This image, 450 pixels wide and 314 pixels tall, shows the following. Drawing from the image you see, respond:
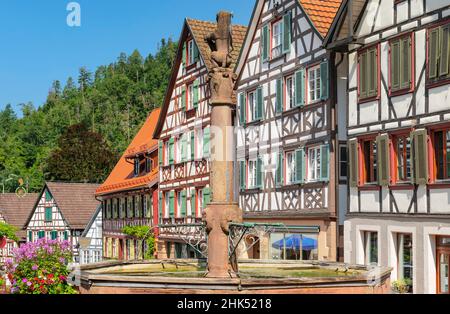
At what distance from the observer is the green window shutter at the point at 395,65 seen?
21.6m

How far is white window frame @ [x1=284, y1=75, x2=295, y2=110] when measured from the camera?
27.6 metres

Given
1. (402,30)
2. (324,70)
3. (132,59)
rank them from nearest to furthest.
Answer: (402,30) → (324,70) → (132,59)

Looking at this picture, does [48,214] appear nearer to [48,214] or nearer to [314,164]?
[48,214]

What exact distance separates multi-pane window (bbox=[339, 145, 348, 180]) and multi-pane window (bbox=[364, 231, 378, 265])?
7.18ft

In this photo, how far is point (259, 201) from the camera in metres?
29.9

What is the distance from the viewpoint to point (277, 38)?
2894 centimetres

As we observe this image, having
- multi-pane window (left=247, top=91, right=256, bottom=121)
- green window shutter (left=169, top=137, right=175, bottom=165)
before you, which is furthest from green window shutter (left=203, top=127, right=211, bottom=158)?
multi-pane window (left=247, top=91, right=256, bottom=121)

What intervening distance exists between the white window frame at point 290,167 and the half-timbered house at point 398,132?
11.9ft

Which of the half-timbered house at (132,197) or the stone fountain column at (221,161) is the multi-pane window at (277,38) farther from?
the half-timbered house at (132,197)

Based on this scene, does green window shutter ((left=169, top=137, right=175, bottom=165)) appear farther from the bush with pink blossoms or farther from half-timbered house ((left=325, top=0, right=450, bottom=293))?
the bush with pink blossoms

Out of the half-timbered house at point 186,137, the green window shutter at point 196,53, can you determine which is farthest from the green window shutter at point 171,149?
the green window shutter at point 196,53

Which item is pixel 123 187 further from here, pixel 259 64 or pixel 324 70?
pixel 324 70

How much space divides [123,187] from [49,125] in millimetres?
68269
